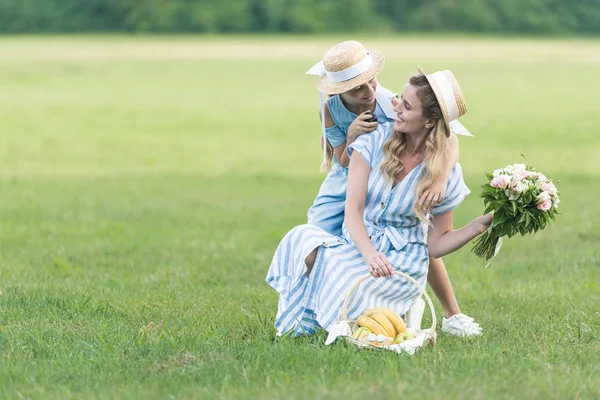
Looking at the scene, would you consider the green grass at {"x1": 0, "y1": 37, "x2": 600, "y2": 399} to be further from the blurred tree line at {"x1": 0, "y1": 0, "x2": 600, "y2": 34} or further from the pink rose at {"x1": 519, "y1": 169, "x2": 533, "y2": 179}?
the blurred tree line at {"x1": 0, "y1": 0, "x2": 600, "y2": 34}

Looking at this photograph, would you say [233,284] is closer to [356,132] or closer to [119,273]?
[119,273]

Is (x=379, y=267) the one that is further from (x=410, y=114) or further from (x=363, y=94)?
(x=363, y=94)

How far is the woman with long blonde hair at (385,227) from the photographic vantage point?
5.35 metres

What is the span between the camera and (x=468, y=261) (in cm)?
922

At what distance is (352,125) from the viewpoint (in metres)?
5.72

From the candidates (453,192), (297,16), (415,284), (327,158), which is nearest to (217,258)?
(327,158)

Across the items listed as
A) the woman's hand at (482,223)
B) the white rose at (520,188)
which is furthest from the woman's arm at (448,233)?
the white rose at (520,188)

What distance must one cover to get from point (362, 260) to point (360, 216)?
0.78 ft

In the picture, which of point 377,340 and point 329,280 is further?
point 329,280

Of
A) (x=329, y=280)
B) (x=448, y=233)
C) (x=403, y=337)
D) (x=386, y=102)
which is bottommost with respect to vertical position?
(x=403, y=337)

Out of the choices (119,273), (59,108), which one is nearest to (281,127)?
(59,108)

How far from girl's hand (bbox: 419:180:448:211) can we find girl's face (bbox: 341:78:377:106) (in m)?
0.77

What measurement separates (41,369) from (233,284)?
3.18 meters

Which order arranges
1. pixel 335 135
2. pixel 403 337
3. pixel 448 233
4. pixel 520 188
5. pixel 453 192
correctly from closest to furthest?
pixel 403 337 → pixel 520 188 → pixel 453 192 → pixel 448 233 → pixel 335 135
